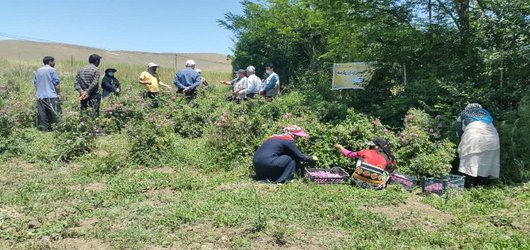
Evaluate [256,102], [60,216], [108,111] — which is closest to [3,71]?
[108,111]

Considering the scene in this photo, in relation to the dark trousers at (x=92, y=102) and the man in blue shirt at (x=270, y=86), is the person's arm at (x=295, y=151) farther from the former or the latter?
the man in blue shirt at (x=270, y=86)

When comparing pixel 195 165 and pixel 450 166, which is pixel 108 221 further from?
pixel 450 166

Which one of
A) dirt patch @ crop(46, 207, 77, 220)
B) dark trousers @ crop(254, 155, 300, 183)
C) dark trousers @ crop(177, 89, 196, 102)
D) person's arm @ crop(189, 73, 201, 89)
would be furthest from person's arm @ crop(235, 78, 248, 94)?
dirt patch @ crop(46, 207, 77, 220)

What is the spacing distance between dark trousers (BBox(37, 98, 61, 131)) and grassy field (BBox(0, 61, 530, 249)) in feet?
8.85

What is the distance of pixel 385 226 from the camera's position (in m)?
4.91

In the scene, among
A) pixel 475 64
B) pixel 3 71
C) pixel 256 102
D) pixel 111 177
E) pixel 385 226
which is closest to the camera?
pixel 385 226

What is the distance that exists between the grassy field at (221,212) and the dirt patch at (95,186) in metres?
0.02

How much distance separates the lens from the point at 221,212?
17.2 ft

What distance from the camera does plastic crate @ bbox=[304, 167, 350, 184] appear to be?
6918mm

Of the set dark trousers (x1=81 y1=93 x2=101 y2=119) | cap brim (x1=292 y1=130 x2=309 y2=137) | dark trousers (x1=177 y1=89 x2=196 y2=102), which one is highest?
dark trousers (x1=177 y1=89 x2=196 y2=102)

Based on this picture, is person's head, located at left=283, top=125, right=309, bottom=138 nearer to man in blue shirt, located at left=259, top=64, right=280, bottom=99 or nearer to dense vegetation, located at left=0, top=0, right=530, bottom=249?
dense vegetation, located at left=0, top=0, right=530, bottom=249

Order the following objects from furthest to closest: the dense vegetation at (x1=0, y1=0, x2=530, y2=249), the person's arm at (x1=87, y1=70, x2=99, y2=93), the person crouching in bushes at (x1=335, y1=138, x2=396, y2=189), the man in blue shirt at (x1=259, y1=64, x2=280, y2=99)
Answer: the man in blue shirt at (x1=259, y1=64, x2=280, y2=99) → the person's arm at (x1=87, y1=70, x2=99, y2=93) → the person crouching in bushes at (x1=335, y1=138, x2=396, y2=189) → the dense vegetation at (x1=0, y1=0, x2=530, y2=249)

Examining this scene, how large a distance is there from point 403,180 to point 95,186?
4440 millimetres

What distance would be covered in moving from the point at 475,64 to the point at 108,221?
7.65 meters
